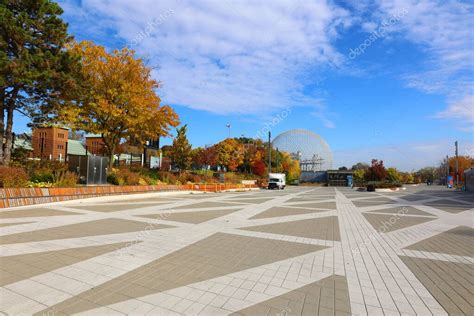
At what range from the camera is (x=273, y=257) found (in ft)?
18.5

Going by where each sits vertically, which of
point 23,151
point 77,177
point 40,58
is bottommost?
point 77,177

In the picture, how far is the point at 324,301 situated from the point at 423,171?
124860 millimetres

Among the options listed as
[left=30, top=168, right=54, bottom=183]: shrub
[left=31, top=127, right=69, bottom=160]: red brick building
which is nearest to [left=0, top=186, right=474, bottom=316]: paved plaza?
[left=30, top=168, right=54, bottom=183]: shrub

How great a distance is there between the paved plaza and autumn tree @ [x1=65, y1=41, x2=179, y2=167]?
30.7ft

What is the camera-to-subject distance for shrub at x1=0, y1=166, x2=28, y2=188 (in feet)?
36.3

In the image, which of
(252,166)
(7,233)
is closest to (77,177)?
(7,233)

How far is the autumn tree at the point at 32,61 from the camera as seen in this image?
12.4 meters

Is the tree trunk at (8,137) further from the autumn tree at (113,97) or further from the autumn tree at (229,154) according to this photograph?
the autumn tree at (229,154)

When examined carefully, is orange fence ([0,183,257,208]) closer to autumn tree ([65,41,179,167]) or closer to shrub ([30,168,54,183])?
shrub ([30,168,54,183])

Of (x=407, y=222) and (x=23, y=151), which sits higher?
(x=23, y=151)

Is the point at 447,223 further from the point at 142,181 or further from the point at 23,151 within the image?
the point at 23,151

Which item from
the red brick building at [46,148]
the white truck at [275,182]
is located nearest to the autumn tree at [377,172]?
the white truck at [275,182]

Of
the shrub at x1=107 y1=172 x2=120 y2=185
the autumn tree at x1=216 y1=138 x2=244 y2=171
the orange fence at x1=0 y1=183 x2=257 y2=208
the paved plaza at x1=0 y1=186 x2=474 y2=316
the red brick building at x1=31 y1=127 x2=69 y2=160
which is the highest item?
the autumn tree at x1=216 y1=138 x2=244 y2=171

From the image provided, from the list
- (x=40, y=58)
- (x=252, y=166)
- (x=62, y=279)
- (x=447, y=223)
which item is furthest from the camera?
(x=252, y=166)
